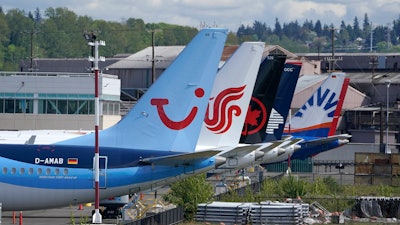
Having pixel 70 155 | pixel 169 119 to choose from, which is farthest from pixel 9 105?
pixel 169 119

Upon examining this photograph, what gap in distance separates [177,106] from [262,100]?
14426mm

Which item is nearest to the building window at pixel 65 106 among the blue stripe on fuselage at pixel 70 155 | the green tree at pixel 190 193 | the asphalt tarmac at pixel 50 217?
the asphalt tarmac at pixel 50 217

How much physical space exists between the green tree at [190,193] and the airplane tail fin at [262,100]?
724 cm

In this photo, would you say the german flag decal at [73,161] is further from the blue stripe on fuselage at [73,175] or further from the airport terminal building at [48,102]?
the airport terminal building at [48,102]

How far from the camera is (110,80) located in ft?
305

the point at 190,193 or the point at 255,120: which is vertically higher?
the point at 255,120

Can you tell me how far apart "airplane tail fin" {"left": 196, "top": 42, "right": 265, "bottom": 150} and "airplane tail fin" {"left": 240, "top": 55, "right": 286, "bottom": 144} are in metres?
7.56

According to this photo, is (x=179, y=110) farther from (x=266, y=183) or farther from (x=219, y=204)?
(x=266, y=183)

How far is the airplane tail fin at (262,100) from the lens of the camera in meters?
63.2

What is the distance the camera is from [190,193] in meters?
55.4

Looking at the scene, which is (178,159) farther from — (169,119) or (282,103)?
(282,103)

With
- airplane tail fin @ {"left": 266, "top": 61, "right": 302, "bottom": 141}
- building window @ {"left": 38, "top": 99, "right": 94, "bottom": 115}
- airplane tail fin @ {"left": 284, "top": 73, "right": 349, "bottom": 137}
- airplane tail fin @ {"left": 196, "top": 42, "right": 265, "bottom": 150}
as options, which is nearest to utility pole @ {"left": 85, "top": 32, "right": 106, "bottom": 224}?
airplane tail fin @ {"left": 196, "top": 42, "right": 265, "bottom": 150}

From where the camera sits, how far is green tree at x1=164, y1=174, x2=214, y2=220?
181 ft

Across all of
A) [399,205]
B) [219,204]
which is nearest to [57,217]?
[219,204]
